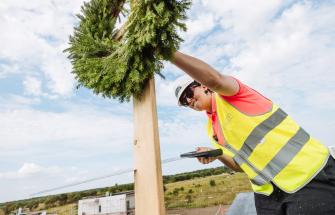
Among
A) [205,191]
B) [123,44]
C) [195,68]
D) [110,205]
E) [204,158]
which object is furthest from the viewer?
[205,191]

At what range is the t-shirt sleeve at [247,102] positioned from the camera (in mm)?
2305

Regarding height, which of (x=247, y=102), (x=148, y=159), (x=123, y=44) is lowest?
(x=148, y=159)

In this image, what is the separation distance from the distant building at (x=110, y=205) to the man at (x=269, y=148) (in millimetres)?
20704

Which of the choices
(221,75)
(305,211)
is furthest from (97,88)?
(305,211)

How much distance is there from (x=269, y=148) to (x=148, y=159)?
0.85 m

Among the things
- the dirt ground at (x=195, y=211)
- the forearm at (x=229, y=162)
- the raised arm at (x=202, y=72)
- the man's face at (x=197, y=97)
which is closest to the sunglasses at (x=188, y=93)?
the man's face at (x=197, y=97)

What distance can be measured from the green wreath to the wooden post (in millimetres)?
137

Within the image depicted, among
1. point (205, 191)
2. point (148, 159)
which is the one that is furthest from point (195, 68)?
point (205, 191)

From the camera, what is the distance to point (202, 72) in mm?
2102

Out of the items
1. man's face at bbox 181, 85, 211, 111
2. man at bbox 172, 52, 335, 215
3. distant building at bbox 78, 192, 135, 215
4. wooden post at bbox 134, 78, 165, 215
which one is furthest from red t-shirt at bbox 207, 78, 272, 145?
distant building at bbox 78, 192, 135, 215

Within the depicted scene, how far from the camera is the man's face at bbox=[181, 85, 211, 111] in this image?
2576 mm

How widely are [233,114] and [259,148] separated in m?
0.30

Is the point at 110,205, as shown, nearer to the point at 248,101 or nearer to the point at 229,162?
the point at 229,162

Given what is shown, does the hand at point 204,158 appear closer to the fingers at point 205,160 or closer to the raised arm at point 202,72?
the fingers at point 205,160
